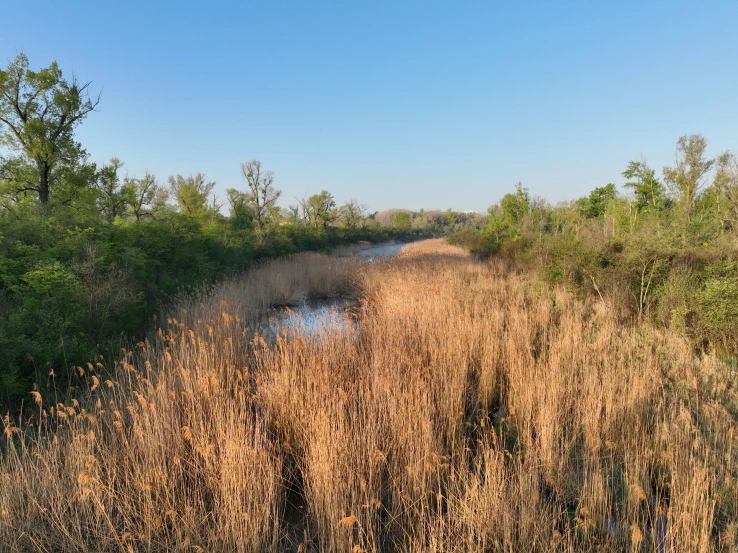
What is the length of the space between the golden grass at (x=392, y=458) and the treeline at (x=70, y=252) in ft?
3.17

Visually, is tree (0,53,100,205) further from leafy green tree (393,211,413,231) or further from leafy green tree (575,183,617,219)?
leafy green tree (393,211,413,231)

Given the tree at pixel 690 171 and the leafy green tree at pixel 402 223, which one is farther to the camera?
the leafy green tree at pixel 402 223

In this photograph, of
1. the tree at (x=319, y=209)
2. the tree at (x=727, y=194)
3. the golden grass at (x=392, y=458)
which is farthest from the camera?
the tree at (x=319, y=209)

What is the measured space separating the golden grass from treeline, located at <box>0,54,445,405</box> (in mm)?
967

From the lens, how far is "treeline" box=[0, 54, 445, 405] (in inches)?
183

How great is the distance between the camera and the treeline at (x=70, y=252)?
4.64 m

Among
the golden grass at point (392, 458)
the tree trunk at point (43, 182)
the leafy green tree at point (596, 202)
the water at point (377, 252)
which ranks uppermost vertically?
the tree trunk at point (43, 182)

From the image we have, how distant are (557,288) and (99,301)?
33.5 feet

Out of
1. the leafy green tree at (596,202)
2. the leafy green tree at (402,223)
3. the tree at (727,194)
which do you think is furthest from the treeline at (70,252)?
the leafy green tree at (402,223)

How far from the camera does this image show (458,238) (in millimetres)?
29094

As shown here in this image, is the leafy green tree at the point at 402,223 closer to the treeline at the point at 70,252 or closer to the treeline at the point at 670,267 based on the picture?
the treeline at the point at 70,252

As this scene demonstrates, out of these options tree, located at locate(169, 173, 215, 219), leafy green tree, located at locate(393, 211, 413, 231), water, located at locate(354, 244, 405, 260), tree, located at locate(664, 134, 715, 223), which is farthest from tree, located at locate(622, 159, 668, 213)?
leafy green tree, located at locate(393, 211, 413, 231)

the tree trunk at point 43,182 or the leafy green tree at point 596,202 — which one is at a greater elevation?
the tree trunk at point 43,182

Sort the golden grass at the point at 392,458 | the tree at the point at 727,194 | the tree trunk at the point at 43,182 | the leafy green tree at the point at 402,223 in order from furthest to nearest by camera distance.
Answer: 1. the leafy green tree at the point at 402,223
2. the tree trunk at the point at 43,182
3. the tree at the point at 727,194
4. the golden grass at the point at 392,458
